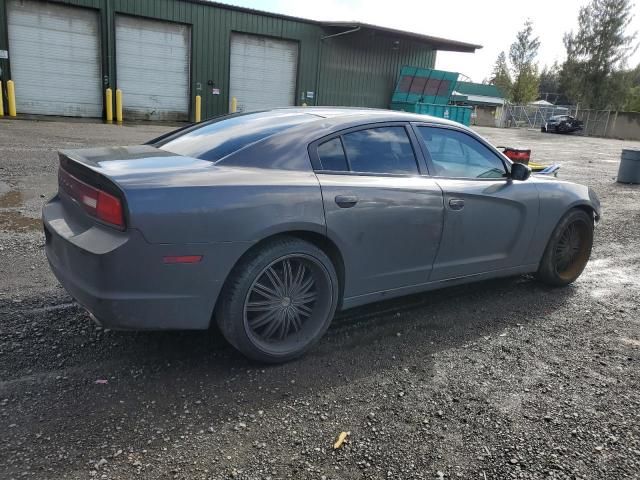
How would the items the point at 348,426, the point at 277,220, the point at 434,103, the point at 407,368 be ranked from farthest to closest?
the point at 434,103 < the point at 407,368 < the point at 277,220 < the point at 348,426

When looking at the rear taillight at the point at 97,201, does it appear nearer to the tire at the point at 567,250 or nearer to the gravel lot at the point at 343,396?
the gravel lot at the point at 343,396

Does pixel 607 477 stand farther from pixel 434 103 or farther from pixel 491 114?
pixel 491 114

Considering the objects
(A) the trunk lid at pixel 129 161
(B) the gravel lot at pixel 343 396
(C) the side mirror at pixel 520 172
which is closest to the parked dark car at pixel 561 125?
(B) the gravel lot at pixel 343 396

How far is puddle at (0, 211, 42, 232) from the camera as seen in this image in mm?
5559

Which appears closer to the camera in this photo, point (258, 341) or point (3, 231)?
point (258, 341)

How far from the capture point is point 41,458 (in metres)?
2.27

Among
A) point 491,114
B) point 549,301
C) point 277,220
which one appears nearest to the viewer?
point 277,220

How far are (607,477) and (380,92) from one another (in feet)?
88.9

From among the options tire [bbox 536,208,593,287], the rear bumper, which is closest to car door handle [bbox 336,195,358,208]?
the rear bumper

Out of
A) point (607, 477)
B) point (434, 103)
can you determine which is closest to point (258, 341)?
point (607, 477)

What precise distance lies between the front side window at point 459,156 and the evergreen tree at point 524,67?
59.1 m

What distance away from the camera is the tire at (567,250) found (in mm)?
4699

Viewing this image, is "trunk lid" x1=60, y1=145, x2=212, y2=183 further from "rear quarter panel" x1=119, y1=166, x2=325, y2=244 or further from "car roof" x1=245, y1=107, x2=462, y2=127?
"car roof" x1=245, y1=107, x2=462, y2=127

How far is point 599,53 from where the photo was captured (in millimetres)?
44188
